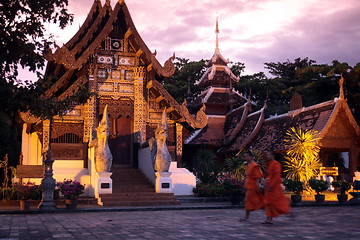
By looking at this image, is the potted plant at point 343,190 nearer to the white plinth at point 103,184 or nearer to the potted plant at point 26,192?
the white plinth at point 103,184

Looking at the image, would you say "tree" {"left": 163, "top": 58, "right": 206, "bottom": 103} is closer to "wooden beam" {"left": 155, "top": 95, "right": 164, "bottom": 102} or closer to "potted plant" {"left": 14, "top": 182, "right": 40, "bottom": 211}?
"wooden beam" {"left": 155, "top": 95, "right": 164, "bottom": 102}

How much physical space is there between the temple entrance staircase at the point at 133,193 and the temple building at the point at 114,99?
476mm

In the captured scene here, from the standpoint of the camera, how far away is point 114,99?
60.2 ft

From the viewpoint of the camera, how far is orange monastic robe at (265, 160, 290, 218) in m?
9.10

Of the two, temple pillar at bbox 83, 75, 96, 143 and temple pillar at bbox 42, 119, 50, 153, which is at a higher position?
temple pillar at bbox 83, 75, 96, 143

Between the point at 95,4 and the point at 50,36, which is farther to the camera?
the point at 95,4

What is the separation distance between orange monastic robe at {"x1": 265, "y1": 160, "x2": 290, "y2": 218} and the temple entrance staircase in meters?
6.05

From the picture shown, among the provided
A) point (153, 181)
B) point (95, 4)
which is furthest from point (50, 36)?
point (95, 4)

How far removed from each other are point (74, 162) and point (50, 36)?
1033cm

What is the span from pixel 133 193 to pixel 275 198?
707cm

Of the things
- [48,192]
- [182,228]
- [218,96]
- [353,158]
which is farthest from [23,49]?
[218,96]

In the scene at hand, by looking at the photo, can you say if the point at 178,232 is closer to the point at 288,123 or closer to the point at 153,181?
the point at 153,181

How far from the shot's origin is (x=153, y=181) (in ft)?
54.1

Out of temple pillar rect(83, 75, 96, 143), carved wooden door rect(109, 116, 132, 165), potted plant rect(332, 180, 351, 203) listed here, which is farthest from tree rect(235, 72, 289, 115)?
temple pillar rect(83, 75, 96, 143)
